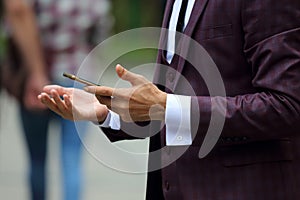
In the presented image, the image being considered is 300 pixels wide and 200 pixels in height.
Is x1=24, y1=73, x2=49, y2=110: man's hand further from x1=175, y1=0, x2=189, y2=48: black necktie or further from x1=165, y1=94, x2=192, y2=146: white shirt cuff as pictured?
x1=165, y1=94, x2=192, y2=146: white shirt cuff

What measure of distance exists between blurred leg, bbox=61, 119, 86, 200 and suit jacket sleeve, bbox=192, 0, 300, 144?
3048mm

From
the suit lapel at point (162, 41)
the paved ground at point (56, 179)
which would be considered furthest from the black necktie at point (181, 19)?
the paved ground at point (56, 179)

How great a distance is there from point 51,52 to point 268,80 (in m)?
3.18

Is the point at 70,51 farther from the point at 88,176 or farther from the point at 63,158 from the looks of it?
the point at 88,176

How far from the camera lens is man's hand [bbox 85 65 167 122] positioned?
2.44 metres

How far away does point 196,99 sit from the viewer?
2.48m

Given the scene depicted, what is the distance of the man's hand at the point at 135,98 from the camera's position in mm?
2441

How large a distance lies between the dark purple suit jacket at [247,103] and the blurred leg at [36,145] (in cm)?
280

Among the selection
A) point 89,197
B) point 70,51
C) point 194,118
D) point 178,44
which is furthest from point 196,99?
point 89,197

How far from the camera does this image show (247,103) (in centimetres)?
246

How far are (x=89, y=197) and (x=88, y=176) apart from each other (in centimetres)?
86

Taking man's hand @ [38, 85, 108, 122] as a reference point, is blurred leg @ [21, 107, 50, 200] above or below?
below

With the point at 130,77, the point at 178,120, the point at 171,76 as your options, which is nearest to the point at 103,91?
the point at 130,77

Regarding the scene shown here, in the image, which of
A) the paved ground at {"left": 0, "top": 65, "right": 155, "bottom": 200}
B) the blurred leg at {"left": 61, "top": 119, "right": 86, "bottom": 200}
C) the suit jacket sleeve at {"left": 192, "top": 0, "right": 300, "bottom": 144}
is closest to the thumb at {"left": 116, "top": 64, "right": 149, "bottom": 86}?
the suit jacket sleeve at {"left": 192, "top": 0, "right": 300, "bottom": 144}
